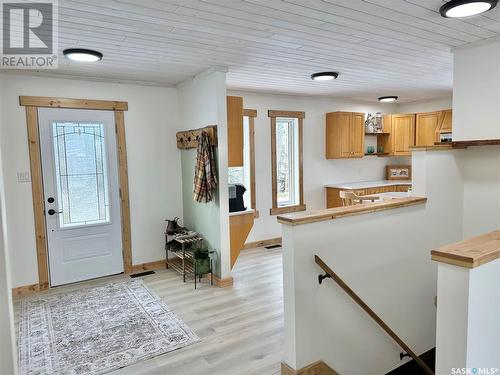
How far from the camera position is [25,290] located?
395 cm

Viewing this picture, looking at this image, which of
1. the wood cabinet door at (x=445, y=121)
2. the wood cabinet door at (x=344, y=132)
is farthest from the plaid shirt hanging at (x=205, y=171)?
the wood cabinet door at (x=445, y=121)

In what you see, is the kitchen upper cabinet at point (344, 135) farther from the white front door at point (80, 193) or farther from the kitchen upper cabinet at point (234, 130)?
the white front door at point (80, 193)

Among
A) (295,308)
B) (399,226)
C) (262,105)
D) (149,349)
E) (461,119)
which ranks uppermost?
(262,105)

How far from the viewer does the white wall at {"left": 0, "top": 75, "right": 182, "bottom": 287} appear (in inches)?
150

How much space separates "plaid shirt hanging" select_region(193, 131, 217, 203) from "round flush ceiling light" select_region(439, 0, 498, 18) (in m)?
2.50

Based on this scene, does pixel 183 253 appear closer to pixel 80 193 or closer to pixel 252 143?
pixel 80 193

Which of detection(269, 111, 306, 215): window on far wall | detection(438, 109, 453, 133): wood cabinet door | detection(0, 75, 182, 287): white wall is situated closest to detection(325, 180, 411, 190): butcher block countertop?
detection(269, 111, 306, 215): window on far wall

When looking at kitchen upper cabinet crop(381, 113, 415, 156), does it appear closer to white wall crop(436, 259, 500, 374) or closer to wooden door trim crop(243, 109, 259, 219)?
wooden door trim crop(243, 109, 259, 219)

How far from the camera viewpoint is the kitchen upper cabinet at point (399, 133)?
263 inches

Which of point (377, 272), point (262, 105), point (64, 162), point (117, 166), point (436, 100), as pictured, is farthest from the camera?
point (436, 100)

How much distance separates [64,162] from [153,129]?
117 centimetres

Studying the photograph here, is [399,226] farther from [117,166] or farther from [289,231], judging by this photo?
[117,166]

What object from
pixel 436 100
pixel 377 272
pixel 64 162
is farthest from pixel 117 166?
pixel 436 100

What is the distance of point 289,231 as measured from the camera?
88.5 inches
